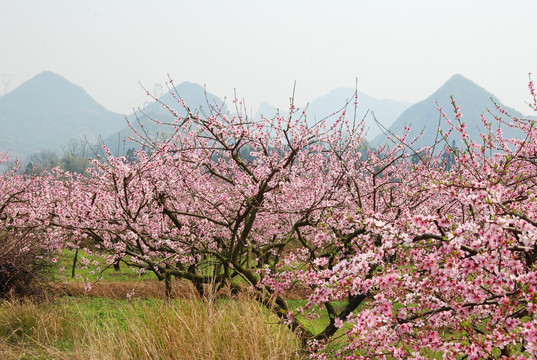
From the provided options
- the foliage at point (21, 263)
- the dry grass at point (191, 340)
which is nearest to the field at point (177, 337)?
the dry grass at point (191, 340)

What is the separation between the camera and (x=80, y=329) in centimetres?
789

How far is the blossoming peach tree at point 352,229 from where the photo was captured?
295 centimetres

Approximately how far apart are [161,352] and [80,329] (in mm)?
3436

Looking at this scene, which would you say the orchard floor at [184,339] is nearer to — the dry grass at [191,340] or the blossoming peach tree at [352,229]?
the dry grass at [191,340]

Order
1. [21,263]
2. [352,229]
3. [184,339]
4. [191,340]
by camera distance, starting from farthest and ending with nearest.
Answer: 1. [21,263]
2. [352,229]
3. [191,340]
4. [184,339]

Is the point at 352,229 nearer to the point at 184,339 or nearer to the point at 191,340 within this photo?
the point at 191,340

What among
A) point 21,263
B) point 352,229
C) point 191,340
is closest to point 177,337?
point 191,340

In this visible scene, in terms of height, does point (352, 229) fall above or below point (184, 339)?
above

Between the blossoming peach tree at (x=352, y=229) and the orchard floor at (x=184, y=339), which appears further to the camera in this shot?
the orchard floor at (x=184, y=339)

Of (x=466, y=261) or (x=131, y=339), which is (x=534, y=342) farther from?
(x=131, y=339)

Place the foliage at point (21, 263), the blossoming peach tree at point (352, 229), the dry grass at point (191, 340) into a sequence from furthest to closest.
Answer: the foliage at point (21, 263) < the dry grass at point (191, 340) < the blossoming peach tree at point (352, 229)

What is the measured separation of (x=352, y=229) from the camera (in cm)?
856

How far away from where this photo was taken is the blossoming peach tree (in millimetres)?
2945

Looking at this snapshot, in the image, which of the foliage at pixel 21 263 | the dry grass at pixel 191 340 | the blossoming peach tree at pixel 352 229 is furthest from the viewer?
the foliage at pixel 21 263
